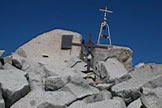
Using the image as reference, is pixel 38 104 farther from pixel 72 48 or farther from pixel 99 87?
pixel 72 48

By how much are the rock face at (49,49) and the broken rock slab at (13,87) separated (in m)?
7.01

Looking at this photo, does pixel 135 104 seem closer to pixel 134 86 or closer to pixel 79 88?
pixel 134 86

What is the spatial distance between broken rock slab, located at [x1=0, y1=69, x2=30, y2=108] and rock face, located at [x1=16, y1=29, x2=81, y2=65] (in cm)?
701

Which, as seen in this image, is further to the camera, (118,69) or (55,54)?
(55,54)

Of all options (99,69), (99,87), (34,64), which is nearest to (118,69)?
(99,69)

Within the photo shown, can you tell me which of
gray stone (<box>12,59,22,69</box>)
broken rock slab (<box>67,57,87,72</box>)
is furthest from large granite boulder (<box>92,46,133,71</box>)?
gray stone (<box>12,59,22,69</box>)

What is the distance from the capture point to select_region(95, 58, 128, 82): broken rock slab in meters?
12.7

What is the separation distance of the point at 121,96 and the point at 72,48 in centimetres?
925

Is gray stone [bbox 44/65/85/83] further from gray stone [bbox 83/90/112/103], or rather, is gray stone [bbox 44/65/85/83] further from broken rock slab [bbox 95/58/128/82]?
broken rock slab [bbox 95/58/128/82]

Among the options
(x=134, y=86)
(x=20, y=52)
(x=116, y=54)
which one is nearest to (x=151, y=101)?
(x=134, y=86)

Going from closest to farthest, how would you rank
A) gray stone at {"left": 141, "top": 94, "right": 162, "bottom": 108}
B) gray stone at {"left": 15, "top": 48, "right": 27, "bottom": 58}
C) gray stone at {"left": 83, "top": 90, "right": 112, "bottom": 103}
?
gray stone at {"left": 141, "top": 94, "right": 162, "bottom": 108} < gray stone at {"left": 83, "top": 90, "right": 112, "bottom": 103} < gray stone at {"left": 15, "top": 48, "right": 27, "bottom": 58}

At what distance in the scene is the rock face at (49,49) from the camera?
17.8 meters

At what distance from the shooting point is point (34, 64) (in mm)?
13227

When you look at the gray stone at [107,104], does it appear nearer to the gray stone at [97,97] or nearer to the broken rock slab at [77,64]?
the gray stone at [97,97]
